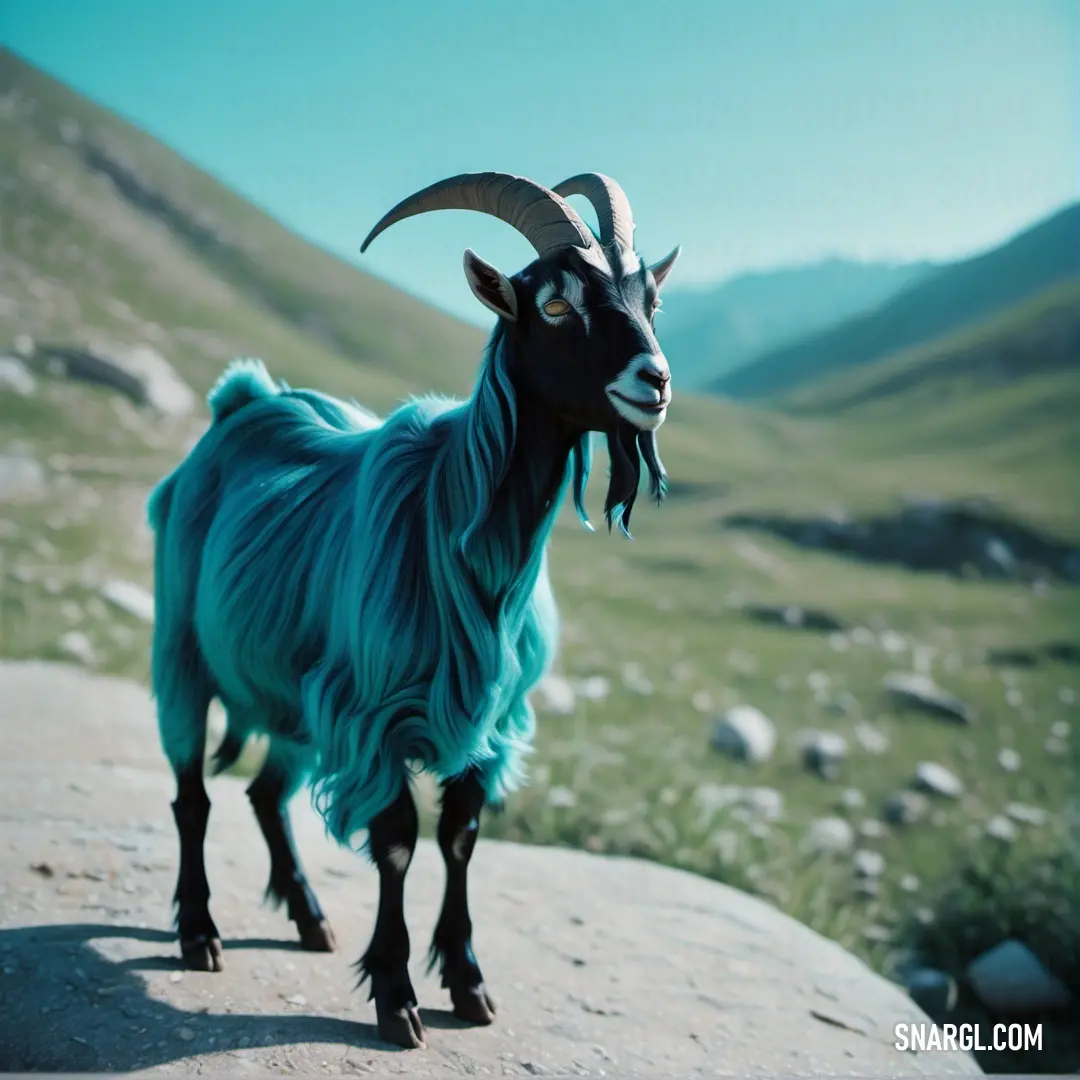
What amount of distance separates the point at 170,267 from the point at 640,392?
5955 mm

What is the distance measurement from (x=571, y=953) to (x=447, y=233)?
2.93m

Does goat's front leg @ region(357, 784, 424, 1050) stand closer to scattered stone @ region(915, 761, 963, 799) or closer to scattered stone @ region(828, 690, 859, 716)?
scattered stone @ region(915, 761, 963, 799)

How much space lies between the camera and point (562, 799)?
18.2ft

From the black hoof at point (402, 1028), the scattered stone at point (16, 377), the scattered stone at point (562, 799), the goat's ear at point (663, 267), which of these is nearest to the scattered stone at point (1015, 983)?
the scattered stone at point (562, 799)

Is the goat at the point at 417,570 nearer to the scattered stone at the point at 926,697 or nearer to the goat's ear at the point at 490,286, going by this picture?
the goat's ear at the point at 490,286

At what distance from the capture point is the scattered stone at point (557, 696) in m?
6.45

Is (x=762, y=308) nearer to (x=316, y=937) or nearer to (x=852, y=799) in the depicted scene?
(x=852, y=799)

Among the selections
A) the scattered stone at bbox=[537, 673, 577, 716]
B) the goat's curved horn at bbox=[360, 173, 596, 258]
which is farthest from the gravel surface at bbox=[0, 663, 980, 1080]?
the goat's curved horn at bbox=[360, 173, 596, 258]

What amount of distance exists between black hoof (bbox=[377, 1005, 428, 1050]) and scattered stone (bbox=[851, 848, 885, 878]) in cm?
357

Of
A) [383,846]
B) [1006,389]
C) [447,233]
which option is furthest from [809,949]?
[1006,389]

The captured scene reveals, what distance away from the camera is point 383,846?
2809 millimetres

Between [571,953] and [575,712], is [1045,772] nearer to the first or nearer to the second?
A: [575,712]

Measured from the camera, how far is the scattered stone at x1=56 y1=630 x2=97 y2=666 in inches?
249

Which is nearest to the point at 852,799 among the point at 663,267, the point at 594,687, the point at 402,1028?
the point at 594,687
